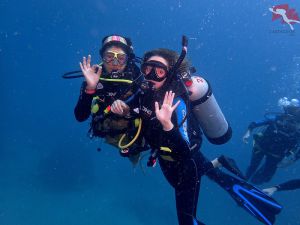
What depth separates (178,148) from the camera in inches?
151

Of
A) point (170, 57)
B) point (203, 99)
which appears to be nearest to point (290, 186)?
point (203, 99)

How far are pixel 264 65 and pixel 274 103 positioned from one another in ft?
27.3

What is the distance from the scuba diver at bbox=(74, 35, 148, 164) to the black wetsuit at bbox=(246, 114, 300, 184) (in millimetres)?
5206

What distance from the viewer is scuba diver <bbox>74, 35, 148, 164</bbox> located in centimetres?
Result: 427

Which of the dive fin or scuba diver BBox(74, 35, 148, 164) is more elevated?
scuba diver BBox(74, 35, 148, 164)

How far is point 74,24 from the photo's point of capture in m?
37.0

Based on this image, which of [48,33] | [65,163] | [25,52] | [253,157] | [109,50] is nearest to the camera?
[109,50]

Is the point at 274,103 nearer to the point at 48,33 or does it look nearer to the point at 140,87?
the point at 48,33

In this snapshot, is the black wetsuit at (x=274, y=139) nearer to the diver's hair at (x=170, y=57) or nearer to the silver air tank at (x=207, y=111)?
the silver air tank at (x=207, y=111)

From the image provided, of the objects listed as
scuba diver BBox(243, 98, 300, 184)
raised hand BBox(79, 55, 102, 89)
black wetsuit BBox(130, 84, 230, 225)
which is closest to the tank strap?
black wetsuit BBox(130, 84, 230, 225)

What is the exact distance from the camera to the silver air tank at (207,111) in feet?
15.5

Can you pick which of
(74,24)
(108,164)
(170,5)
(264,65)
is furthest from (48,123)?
(264,65)

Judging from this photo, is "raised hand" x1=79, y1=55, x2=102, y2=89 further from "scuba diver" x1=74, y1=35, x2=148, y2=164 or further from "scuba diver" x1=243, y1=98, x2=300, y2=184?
"scuba diver" x1=243, y1=98, x2=300, y2=184

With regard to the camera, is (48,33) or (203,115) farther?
(48,33)
